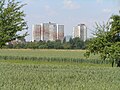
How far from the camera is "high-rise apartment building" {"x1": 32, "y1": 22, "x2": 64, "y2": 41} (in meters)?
154

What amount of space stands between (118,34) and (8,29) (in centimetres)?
1217

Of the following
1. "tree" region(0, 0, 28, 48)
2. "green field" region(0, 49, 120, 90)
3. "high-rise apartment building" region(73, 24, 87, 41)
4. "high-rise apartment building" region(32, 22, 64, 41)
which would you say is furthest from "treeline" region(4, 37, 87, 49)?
"green field" region(0, 49, 120, 90)

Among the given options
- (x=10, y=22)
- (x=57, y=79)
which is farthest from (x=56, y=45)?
(x=57, y=79)

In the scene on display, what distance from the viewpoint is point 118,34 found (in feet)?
122

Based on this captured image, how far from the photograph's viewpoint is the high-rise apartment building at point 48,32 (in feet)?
504

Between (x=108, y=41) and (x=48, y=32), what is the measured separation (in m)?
125

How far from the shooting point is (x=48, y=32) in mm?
161750

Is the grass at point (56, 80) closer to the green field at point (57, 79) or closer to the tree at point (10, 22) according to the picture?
the green field at point (57, 79)

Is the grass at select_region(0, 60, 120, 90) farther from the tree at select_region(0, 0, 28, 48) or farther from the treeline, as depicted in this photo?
the treeline

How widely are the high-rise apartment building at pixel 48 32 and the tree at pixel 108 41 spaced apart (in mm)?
112086

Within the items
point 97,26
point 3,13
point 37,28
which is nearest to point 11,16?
point 3,13

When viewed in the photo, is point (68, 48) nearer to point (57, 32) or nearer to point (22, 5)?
point (57, 32)

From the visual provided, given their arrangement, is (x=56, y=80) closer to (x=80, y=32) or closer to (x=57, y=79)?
(x=57, y=79)

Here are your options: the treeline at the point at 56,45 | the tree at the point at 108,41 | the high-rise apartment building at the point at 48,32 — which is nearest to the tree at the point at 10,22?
the tree at the point at 108,41
